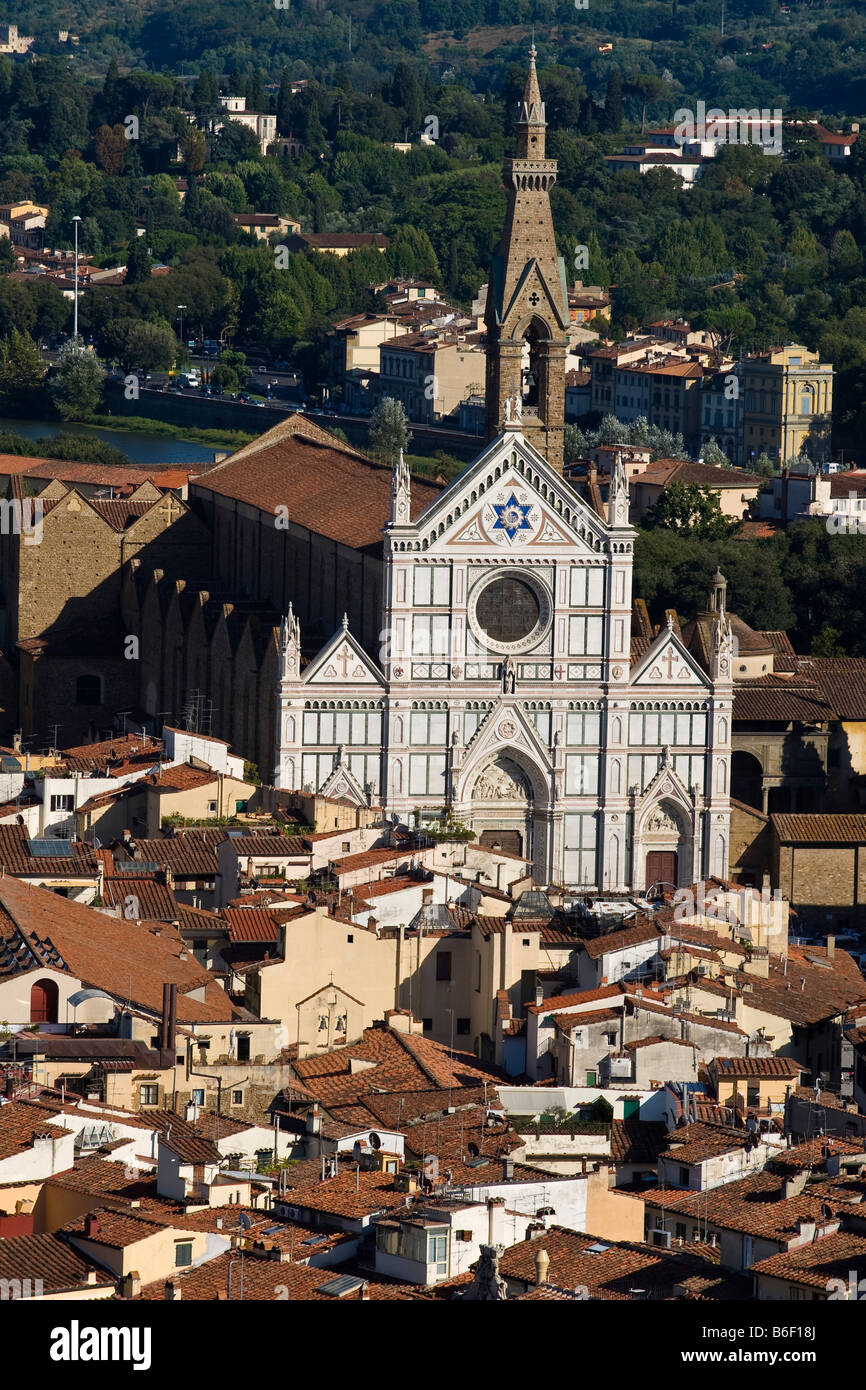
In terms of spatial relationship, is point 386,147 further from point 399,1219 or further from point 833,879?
point 399,1219

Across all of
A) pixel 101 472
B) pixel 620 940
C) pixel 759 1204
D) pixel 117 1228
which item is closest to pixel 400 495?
pixel 620 940

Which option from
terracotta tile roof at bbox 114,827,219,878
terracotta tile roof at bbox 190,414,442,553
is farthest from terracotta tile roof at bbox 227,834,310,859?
terracotta tile roof at bbox 190,414,442,553

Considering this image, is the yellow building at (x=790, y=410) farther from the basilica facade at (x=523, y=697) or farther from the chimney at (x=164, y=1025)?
the chimney at (x=164, y=1025)

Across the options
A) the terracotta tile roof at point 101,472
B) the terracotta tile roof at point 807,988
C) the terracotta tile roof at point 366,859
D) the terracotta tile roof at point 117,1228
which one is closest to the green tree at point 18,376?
the terracotta tile roof at point 101,472

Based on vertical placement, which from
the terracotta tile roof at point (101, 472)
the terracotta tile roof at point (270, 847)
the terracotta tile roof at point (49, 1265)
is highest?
the terracotta tile roof at point (101, 472)

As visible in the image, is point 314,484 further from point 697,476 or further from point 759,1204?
point 697,476
